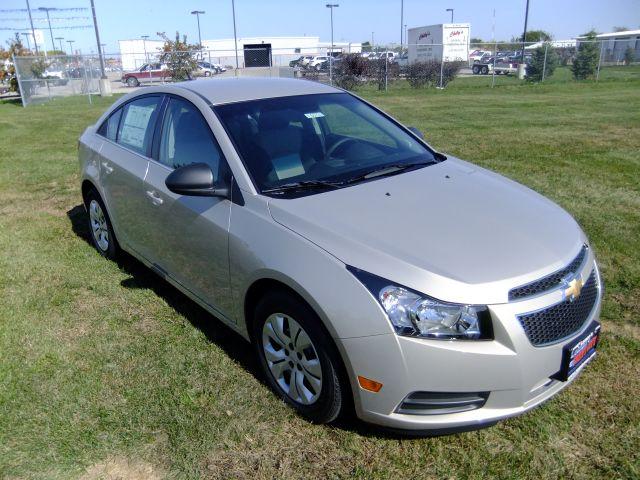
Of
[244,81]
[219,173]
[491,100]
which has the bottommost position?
[491,100]

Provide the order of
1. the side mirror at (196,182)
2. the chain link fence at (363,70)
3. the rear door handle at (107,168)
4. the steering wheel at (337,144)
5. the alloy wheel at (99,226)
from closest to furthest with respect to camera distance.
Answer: the side mirror at (196,182), the steering wheel at (337,144), the rear door handle at (107,168), the alloy wheel at (99,226), the chain link fence at (363,70)

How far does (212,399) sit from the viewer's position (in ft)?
9.93

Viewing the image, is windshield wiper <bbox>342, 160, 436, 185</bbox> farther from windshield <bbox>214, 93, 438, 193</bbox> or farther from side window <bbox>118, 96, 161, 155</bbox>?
side window <bbox>118, 96, 161, 155</bbox>

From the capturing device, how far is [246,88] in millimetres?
3766

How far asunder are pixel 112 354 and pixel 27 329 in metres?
0.82

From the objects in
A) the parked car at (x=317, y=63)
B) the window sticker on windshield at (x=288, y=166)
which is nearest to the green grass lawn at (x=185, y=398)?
the window sticker on windshield at (x=288, y=166)

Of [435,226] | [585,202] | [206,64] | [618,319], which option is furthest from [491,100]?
[206,64]

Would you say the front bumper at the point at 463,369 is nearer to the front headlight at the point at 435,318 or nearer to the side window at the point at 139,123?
the front headlight at the point at 435,318

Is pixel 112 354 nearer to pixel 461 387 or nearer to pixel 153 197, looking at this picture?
pixel 153 197

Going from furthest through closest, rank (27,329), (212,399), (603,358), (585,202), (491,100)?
(491,100)
(585,202)
(27,329)
(603,358)
(212,399)

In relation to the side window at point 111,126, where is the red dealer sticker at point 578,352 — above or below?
below

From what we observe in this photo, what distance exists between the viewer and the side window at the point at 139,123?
4023 mm

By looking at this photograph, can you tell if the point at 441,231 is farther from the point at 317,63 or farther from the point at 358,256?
the point at 317,63

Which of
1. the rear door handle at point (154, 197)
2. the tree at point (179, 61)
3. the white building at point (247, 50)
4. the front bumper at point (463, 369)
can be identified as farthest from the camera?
the white building at point (247, 50)
